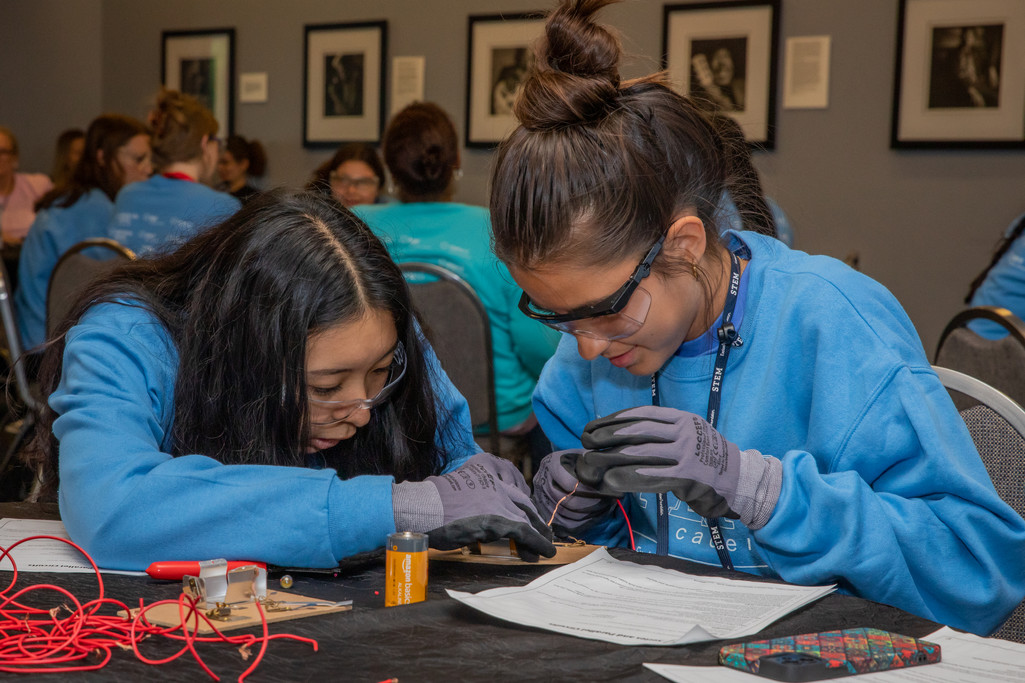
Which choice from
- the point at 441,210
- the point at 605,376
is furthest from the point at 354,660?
the point at 441,210

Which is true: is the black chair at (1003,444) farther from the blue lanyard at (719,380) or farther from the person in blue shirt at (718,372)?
the blue lanyard at (719,380)

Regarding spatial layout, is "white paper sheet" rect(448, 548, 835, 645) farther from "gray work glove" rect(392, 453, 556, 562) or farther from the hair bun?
the hair bun

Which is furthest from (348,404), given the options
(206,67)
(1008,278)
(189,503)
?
(206,67)

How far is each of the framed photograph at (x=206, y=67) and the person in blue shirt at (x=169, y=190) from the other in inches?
76.3

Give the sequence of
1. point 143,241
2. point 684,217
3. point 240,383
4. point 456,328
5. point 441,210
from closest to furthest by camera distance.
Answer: point 684,217
point 240,383
point 456,328
point 441,210
point 143,241

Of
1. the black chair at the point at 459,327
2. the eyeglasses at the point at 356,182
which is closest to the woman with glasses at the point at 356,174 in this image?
the eyeglasses at the point at 356,182

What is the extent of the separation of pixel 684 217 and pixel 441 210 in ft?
5.19

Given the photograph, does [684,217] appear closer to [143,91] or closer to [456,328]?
[456,328]

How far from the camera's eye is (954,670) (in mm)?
769

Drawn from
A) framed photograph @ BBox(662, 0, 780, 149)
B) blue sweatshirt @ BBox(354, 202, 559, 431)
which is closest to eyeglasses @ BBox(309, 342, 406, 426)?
blue sweatshirt @ BBox(354, 202, 559, 431)

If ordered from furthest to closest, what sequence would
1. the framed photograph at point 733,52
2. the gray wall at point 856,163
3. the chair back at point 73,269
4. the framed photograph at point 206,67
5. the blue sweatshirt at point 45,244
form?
the framed photograph at point 206,67, the framed photograph at point 733,52, the gray wall at point 856,163, the blue sweatshirt at point 45,244, the chair back at point 73,269

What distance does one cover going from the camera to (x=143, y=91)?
578 cm

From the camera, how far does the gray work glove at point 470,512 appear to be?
104cm

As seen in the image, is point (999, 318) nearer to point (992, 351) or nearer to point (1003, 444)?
point (992, 351)
